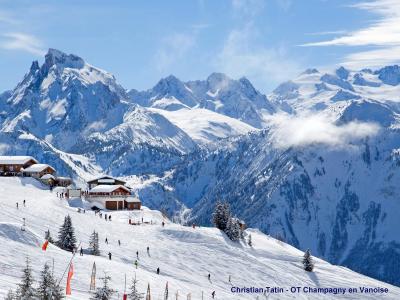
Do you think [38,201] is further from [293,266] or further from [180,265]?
[293,266]

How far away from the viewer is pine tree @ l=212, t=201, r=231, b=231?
14000 centimetres

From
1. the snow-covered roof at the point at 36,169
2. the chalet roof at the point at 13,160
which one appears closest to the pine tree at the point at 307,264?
the snow-covered roof at the point at 36,169

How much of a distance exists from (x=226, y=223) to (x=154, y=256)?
3383cm

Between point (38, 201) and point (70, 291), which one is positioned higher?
point (38, 201)

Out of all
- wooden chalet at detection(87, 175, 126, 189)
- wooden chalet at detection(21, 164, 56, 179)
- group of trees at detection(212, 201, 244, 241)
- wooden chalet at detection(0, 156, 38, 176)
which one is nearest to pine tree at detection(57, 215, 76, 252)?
group of trees at detection(212, 201, 244, 241)

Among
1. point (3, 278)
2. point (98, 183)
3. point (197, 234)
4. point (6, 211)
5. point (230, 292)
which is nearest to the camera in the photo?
point (3, 278)

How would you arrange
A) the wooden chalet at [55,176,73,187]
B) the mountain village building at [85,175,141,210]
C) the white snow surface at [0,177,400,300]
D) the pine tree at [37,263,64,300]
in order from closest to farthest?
1. the pine tree at [37,263,64,300]
2. the white snow surface at [0,177,400,300]
3. the mountain village building at [85,175,141,210]
4. the wooden chalet at [55,176,73,187]

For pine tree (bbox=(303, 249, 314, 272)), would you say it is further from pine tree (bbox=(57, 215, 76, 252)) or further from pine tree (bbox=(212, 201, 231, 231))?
pine tree (bbox=(57, 215, 76, 252))

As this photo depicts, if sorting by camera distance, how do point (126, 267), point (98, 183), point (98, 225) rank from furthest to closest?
point (98, 183), point (98, 225), point (126, 267)

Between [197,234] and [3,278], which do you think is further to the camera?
[197,234]

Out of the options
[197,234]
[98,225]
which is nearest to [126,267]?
[98,225]

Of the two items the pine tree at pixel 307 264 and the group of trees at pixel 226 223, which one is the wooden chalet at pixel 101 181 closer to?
the group of trees at pixel 226 223

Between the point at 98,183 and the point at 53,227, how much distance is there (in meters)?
81.0

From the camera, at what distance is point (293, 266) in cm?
13012
